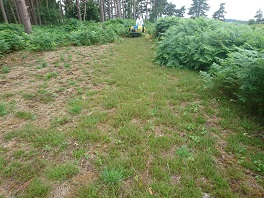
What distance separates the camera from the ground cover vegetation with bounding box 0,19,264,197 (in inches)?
74.9

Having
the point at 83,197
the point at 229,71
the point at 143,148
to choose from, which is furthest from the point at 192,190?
the point at 229,71

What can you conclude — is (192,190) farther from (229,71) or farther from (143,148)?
(229,71)

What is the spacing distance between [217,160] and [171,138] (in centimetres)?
70

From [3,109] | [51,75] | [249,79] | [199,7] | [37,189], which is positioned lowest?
[37,189]

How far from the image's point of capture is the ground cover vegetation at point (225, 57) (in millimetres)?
3076

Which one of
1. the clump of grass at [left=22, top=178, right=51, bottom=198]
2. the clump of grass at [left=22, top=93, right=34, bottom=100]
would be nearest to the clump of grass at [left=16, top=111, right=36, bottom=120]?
the clump of grass at [left=22, top=93, right=34, bottom=100]

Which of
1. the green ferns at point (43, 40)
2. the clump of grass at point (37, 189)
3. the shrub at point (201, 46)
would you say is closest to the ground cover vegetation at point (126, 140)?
the clump of grass at point (37, 189)

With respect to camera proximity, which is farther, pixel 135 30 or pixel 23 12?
pixel 135 30

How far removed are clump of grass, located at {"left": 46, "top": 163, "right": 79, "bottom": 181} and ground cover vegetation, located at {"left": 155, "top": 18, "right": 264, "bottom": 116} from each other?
3299mm

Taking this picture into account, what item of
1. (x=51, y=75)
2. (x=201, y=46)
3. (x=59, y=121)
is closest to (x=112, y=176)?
(x=59, y=121)

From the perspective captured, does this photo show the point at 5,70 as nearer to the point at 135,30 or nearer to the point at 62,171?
the point at 62,171

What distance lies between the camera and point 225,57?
5211mm

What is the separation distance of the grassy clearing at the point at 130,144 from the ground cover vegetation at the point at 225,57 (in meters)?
0.39

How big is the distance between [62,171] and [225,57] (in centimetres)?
555
